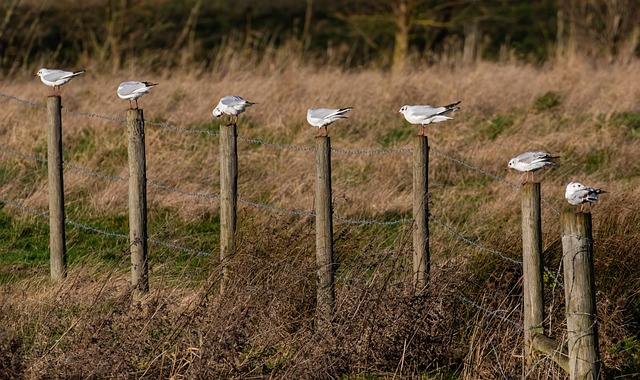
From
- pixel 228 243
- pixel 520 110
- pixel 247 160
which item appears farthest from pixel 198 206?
pixel 520 110

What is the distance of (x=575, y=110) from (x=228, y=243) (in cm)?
755

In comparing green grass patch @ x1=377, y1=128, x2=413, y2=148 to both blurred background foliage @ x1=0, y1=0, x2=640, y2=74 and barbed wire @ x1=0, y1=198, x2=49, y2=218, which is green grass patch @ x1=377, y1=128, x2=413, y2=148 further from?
barbed wire @ x1=0, y1=198, x2=49, y2=218

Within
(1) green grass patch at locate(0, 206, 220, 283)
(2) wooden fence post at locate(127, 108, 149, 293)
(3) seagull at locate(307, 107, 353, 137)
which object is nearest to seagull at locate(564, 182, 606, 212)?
(3) seagull at locate(307, 107, 353, 137)

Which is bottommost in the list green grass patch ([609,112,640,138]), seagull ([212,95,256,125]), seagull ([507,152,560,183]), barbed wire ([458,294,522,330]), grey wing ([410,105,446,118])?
green grass patch ([609,112,640,138])


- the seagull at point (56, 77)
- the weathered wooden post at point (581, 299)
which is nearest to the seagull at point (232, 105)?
the seagull at point (56, 77)

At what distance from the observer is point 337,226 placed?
8773 mm

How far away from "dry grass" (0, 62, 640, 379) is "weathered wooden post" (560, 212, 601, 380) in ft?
1.98

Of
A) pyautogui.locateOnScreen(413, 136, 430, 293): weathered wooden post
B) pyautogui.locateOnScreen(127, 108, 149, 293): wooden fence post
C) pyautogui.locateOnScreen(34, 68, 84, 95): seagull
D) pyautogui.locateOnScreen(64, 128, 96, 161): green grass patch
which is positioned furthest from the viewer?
pyautogui.locateOnScreen(64, 128, 96, 161): green grass patch

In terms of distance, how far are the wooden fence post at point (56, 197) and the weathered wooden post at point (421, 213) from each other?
282cm

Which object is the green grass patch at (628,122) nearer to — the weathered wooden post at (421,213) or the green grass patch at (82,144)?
the green grass patch at (82,144)

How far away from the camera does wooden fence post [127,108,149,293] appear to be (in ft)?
24.7

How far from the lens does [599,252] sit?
7.46m

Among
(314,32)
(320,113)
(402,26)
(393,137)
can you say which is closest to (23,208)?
(320,113)

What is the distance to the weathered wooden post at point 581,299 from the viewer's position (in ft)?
16.9
